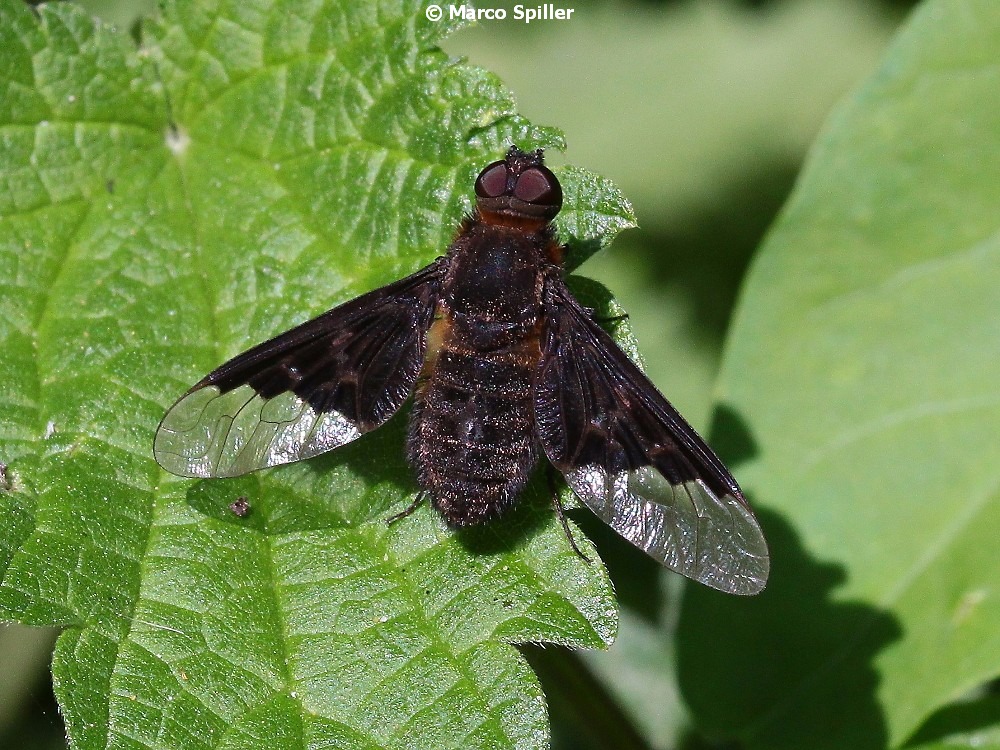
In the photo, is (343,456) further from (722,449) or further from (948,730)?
(948,730)

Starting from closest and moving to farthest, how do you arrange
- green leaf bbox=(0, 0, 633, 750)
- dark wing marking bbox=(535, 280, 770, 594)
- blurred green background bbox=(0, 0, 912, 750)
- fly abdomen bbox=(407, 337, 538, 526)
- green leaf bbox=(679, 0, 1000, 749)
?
green leaf bbox=(0, 0, 633, 750), dark wing marking bbox=(535, 280, 770, 594), fly abdomen bbox=(407, 337, 538, 526), green leaf bbox=(679, 0, 1000, 749), blurred green background bbox=(0, 0, 912, 750)

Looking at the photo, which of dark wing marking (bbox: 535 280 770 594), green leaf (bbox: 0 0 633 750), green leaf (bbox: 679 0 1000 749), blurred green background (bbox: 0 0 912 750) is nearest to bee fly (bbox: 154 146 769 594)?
dark wing marking (bbox: 535 280 770 594)

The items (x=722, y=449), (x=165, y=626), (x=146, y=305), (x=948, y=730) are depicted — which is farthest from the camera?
(x=722, y=449)

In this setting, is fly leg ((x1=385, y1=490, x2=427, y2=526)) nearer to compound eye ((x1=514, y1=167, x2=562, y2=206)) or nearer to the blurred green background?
compound eye ((x1=514, y1=167, x2=562, y2=206))

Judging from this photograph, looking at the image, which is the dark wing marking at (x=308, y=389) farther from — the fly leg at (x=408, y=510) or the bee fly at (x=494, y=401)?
the fly leg at (x=408, y=510)

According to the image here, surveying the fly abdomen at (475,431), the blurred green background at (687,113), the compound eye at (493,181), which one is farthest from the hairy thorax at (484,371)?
the blurred green background at (687,113)

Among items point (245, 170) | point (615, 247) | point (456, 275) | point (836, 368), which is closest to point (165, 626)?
point (456, 275)
